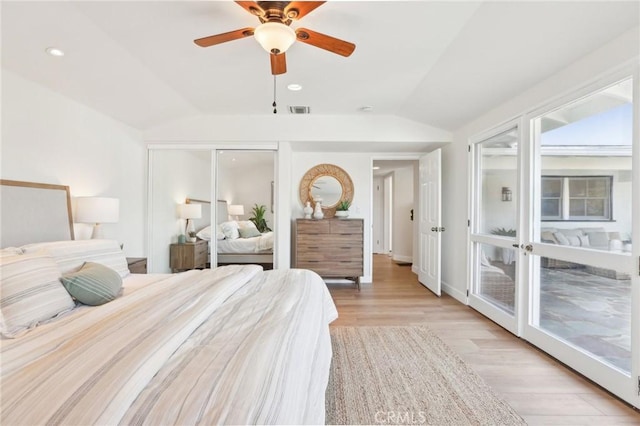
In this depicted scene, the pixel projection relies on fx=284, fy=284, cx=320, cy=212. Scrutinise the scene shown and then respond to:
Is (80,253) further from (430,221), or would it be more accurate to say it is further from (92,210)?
(430,221)

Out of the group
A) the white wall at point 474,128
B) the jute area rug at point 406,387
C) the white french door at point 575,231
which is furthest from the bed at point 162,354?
the white wall at point 474,128

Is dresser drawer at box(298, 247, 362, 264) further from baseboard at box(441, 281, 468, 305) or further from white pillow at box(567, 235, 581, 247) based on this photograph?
white pillow at box(567, 235, 581, 247)

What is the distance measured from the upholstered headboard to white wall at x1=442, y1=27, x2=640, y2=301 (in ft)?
14.4

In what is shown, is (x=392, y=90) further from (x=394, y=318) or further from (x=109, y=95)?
(x=109, y=95)

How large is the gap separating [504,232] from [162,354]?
10.8ft

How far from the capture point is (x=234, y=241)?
4.20 metres

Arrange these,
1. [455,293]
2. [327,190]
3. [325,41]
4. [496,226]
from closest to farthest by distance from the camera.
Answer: [325,41]
[496,226]
[455,293]
[327,190]

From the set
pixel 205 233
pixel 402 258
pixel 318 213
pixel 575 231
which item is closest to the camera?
pixel 575 231

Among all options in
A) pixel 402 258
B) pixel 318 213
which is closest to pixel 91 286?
pixel 318 213

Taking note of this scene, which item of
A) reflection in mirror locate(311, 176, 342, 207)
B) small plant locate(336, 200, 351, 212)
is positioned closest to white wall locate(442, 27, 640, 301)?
small plant locate(336, 200, 351, 212)

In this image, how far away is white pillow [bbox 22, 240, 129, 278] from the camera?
1.92 meters

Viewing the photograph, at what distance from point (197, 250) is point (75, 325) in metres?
2.70

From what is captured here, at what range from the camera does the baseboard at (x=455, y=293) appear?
146 inches

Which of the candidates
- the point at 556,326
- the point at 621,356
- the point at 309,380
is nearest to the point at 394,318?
the point at 556,326
